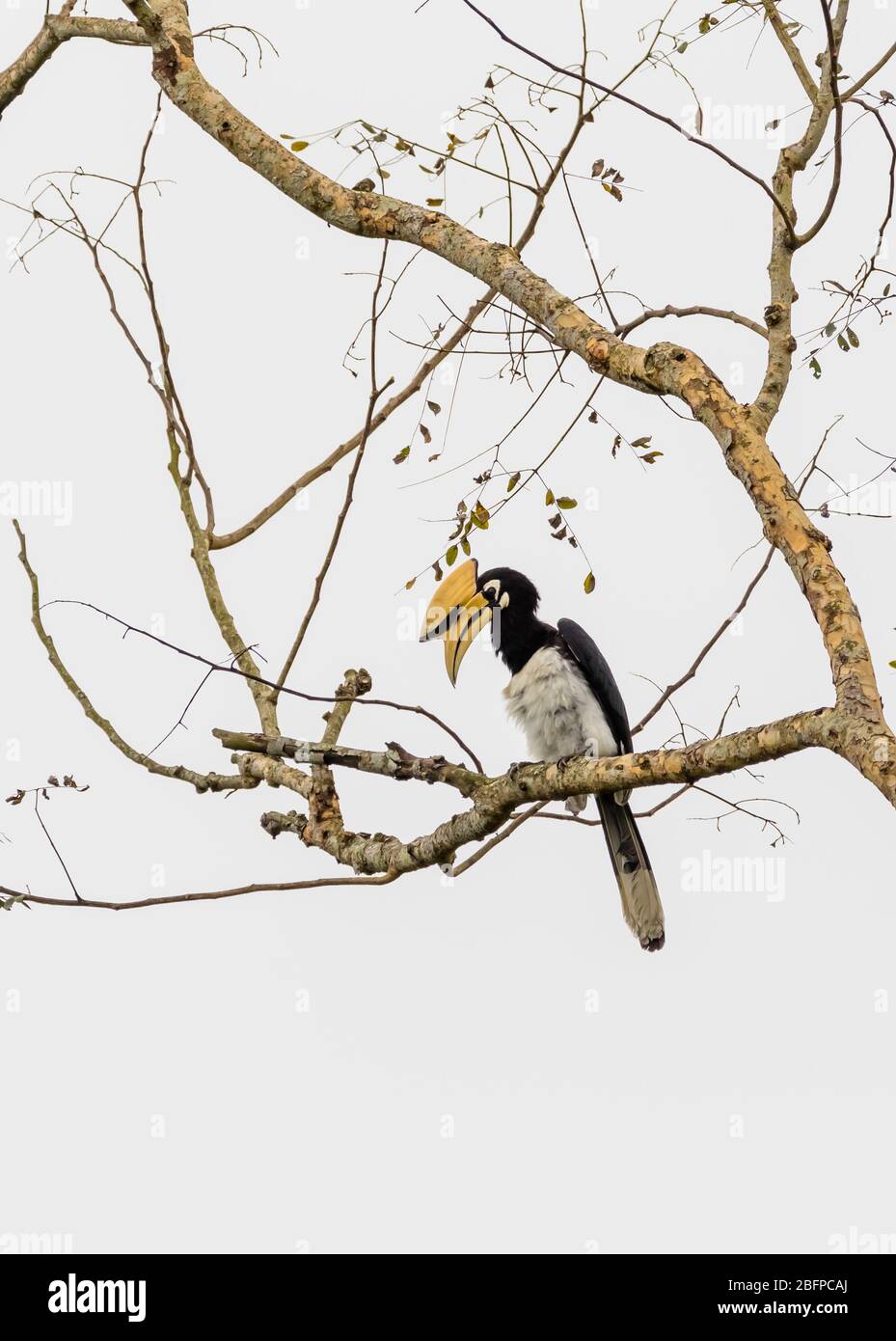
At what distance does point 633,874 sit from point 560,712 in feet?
1.75

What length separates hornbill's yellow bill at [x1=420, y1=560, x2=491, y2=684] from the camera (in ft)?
13.2

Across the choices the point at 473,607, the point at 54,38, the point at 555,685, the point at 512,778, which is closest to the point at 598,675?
the point at 555,685

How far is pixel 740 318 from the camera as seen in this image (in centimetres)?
292

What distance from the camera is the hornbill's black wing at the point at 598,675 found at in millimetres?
4492

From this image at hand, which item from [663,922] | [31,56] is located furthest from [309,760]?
[31,56]

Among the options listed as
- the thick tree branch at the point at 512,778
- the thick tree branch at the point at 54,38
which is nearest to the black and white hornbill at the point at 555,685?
the thick tree branch at the point at 512,778

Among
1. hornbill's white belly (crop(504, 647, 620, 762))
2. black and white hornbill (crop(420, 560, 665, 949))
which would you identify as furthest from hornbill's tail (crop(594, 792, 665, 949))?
hornbill's white belly (crop(504, 647, 620, 762))

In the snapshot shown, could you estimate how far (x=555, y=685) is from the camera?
4.41 m

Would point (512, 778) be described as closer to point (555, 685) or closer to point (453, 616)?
point (453, 616)

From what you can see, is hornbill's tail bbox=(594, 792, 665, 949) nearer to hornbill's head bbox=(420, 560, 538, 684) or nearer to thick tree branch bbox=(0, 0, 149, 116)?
hornbill's head bbox=(420, 560, 538, 684)

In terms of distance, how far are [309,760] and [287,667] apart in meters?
0.37

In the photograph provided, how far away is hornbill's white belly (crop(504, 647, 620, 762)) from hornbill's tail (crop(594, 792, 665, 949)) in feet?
0.59

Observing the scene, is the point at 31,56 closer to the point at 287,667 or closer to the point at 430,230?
the point at 430,230

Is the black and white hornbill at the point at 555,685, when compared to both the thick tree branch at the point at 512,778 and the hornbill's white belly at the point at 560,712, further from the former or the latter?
the thick tree branch at the point at 512,778
